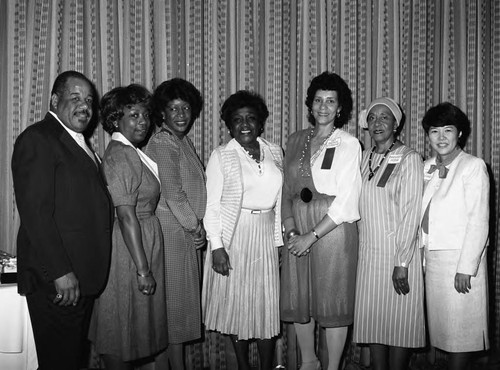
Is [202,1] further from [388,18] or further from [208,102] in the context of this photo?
[388,18]

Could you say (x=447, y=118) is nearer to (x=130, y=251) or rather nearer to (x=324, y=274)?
(x=324, y=274)

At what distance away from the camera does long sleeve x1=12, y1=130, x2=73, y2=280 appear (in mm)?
1952

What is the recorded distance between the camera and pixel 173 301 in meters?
2.58

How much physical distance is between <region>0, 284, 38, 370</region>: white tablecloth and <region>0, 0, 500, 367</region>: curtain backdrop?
819mm

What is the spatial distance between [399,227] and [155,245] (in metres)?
1.26

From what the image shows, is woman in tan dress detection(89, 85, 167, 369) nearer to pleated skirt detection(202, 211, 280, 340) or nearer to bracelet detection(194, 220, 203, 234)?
bracelet detection(194, 220, 203, 234)

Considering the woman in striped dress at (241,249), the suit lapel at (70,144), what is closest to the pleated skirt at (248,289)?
the woman in striped dress at (241,249)

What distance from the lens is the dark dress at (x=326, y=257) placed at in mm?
2691

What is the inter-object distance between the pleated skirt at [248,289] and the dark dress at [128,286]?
0.40 metres

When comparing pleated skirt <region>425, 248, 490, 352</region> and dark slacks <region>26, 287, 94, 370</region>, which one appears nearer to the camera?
dark slacks <region>26, 287, 94, 370</region>

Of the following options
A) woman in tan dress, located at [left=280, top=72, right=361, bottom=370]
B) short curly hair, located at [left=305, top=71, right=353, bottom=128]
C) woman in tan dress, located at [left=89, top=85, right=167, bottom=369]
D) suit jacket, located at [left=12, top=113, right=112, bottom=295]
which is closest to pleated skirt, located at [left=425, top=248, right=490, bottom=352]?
woman in tan dress, located at [left=280, top=72, right=361, bottom=370]

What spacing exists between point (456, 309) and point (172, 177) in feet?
5.28

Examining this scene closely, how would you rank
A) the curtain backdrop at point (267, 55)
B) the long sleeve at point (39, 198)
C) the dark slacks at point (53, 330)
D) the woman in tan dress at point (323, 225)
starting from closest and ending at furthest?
1. the long sleeve at point (39, 198)
2. the dark slacks at point (53, 330)
3. the woman in tan dress at point (323, 225)
4. the curtain backdrop at point (267, 55)

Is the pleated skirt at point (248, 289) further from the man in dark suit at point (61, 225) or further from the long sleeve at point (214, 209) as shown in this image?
the man in dark suit at point (61, 225)
